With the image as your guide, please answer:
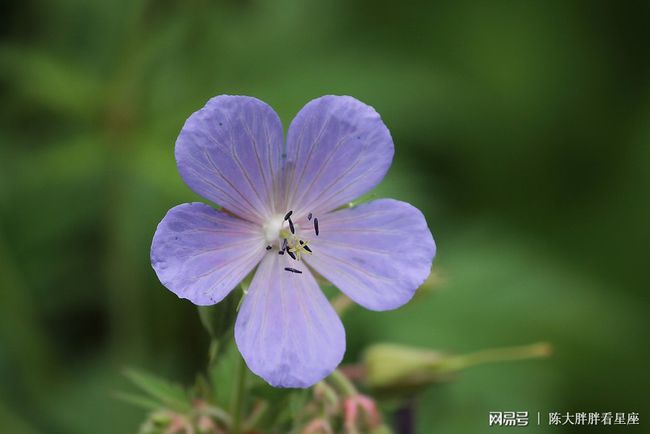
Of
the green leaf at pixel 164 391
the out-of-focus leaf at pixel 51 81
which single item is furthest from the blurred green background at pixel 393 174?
the green leaf at pixel 164 391

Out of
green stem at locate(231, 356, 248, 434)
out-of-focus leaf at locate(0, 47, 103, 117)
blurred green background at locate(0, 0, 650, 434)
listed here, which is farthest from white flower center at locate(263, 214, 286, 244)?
out-of-focus leaf at locate(0, 47, 103, 117)

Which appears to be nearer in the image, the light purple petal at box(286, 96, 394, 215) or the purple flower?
the purple flower

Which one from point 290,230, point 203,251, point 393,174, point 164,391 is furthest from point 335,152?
point 393,174

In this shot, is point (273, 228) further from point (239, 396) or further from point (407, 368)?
point (407, 368)

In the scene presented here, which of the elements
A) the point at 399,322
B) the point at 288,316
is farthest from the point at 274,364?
the point at 399,322

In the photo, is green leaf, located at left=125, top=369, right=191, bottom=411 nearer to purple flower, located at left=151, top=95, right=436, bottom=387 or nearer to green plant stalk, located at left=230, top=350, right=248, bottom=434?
green plant stalk, located at left=230, top=350, right=248, bottom=434
